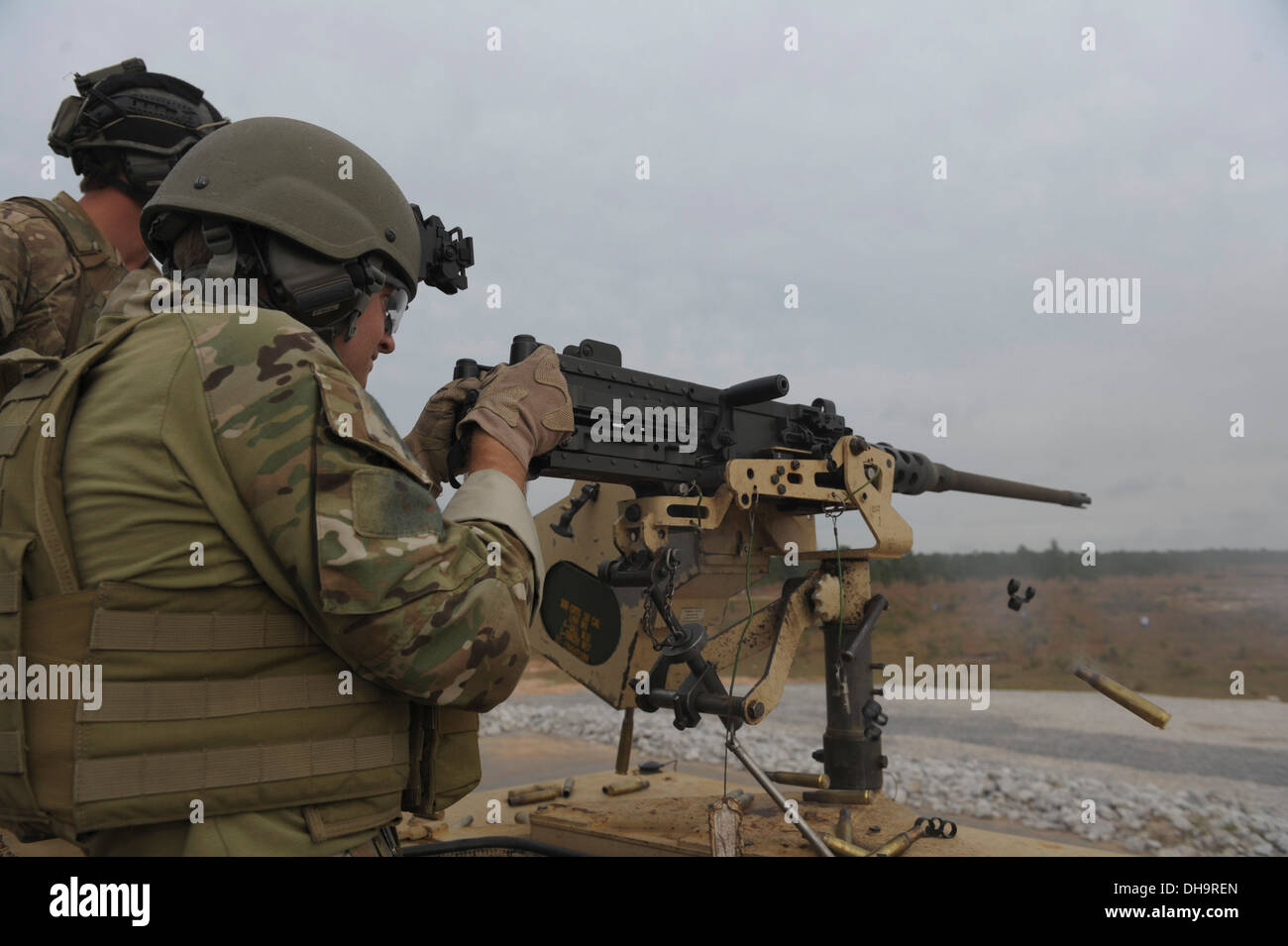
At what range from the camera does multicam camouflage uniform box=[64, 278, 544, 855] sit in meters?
1.54

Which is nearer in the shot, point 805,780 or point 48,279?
point 48,279

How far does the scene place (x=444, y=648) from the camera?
1.61 m

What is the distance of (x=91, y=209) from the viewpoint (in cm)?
351

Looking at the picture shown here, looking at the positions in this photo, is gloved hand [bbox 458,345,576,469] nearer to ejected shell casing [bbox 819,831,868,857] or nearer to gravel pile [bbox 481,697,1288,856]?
ejected shell casing [bbox 819,831,868,857]

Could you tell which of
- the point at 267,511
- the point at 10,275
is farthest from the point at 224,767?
the point at 10,275

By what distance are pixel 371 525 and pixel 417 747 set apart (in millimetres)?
604

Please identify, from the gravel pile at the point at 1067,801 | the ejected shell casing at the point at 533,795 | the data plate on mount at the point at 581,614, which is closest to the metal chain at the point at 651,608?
the data plate on mount at the point at 581,614

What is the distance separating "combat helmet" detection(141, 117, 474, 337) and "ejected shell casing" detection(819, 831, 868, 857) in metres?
2.79

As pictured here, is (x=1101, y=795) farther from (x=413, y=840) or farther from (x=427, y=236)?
(x=427, y=236)

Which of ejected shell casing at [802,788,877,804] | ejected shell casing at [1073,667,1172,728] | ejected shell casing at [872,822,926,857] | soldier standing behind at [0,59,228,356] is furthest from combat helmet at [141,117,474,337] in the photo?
ejected shell casing at [1073,667,1172,728]

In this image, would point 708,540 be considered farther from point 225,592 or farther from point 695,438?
point 225,592

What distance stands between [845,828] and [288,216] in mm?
3282

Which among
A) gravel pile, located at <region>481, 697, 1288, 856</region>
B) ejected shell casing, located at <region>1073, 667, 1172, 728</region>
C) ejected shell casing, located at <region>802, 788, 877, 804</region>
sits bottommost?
gravel pile, located at <region>481, 697, 1288, 856</region>

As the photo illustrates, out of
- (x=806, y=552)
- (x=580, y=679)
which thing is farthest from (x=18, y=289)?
(x=806, y=552)
